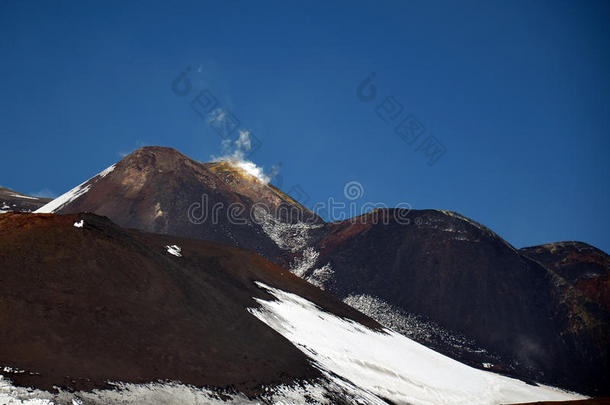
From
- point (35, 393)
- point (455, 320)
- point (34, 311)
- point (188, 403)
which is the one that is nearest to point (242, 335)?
point (188, 403)

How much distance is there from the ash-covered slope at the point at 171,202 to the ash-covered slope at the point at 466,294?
13.5 m

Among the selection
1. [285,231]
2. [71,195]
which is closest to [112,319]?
[285,231]

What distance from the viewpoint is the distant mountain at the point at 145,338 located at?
482 inches

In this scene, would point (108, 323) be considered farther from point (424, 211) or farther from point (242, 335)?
point (424, 211)

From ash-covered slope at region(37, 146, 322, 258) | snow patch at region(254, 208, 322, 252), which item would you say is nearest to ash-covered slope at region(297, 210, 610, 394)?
snow patch at region(254, 208, 322, 252)

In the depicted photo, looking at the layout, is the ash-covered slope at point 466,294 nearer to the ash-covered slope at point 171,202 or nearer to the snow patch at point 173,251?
the ash-covered slope at point 171,202

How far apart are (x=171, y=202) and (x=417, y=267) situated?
40.4 metres

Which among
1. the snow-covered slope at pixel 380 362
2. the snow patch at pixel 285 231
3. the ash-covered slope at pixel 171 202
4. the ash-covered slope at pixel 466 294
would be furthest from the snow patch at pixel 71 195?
the snow-covered slope at pixel 380 362

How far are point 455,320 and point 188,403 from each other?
54361mm

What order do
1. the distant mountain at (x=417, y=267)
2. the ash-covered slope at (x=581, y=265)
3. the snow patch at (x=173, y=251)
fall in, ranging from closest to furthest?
the snow patch at (x=173, y=251)
the distant mountain at (x=417, y=267)
the ash-covered slope at (x=581, y=265)

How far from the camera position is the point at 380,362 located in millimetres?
31094

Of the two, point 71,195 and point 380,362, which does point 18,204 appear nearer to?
point 71,195

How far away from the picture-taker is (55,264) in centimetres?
1720

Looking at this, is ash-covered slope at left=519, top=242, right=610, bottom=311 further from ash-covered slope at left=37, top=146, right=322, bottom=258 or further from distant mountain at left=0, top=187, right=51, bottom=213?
distant mountain at left=0, top=187, right=51, bottom=213
